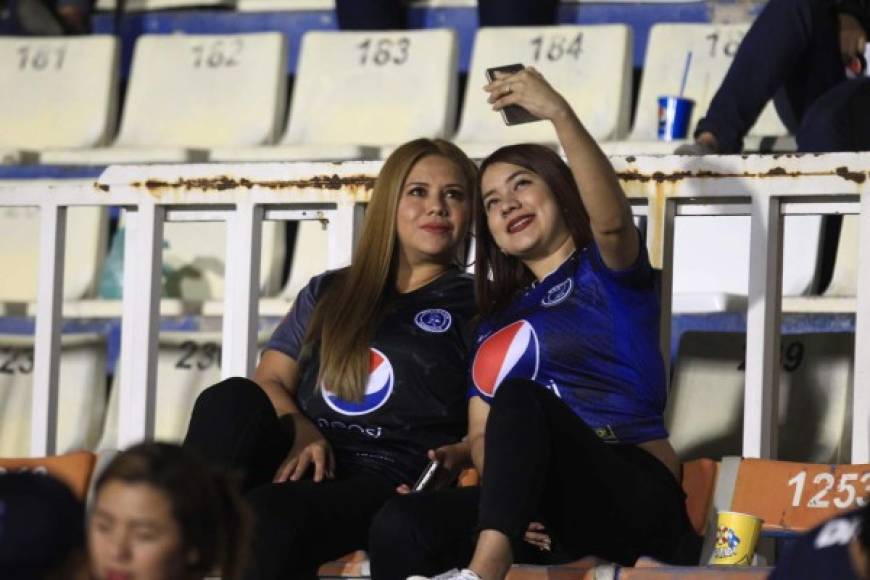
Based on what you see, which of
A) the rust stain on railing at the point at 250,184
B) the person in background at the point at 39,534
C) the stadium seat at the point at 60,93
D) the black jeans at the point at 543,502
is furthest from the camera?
the stadium seat at the point at 60,93

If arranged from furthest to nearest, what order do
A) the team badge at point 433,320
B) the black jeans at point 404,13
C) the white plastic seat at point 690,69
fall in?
the black jeans at point 404,13, the white plastic seat at point 690,69, the team badge at point 433,320

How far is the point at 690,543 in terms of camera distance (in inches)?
111

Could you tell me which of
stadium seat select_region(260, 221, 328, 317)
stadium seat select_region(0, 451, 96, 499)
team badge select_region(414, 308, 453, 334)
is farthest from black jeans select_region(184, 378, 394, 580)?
stadium seat select_region(260, 221, 328, 317)

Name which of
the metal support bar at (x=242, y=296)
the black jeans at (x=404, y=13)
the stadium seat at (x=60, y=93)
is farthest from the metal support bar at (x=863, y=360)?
the stadium seat at (x=60, y=93)

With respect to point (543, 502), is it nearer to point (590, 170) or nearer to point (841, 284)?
point (590, 170)

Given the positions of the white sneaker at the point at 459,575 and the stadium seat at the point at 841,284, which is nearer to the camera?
the white sneaker at the point at 459,575

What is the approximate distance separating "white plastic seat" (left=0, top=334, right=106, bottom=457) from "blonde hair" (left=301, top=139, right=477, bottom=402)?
1.16 meters

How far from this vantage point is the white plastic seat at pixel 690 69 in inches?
174

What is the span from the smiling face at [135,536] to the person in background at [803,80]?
72.9 inches

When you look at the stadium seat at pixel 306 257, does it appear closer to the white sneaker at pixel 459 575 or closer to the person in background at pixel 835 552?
the white sneaker at pixel 459 575

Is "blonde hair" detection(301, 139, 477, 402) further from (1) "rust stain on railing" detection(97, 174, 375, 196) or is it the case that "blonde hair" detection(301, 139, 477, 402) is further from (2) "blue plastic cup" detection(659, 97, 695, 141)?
(2) "blue plastic cup" detection(659, 97, 695, 141)

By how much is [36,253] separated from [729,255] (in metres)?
1.69

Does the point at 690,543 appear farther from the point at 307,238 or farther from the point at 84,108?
the point at 84,108

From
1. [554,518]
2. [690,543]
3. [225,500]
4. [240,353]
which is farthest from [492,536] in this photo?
[240,353]
